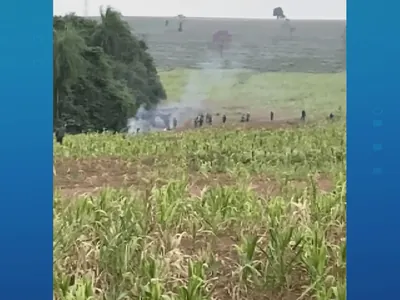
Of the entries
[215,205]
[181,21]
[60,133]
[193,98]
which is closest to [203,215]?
[215,205]

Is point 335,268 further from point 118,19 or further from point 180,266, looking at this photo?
point 118,19

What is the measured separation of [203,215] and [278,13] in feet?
2.39

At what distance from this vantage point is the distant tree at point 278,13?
2451 millimetres

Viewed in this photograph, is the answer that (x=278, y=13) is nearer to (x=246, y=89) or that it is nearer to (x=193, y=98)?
(x=246, y=89)

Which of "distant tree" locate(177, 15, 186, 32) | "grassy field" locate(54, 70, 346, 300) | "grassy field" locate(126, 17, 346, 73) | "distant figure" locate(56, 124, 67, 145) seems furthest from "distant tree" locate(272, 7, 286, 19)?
"distant figure" locate(56, 124, 67, 145)

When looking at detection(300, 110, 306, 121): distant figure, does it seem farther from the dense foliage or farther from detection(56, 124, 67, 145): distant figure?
detection(56, 124, 67, 145): distant figure
